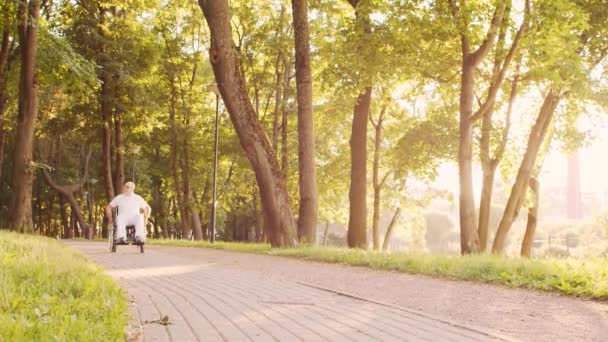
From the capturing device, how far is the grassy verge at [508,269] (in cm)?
808

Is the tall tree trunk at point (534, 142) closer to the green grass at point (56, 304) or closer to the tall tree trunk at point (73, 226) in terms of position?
the green grass at point (56, 304)

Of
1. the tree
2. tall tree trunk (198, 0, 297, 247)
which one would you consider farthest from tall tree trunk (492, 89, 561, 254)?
tall tree trunk (198, 0, 297, 247)

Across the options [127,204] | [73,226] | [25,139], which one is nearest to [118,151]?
Answer: [25,139]

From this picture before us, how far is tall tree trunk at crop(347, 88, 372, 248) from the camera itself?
67.4ft

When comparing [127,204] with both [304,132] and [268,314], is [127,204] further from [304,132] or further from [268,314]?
[268,314]

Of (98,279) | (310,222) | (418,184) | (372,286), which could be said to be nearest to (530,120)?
(418,184)

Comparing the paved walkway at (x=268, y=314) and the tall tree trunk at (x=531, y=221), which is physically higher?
the tall tree trunk at (x=531, y=221)

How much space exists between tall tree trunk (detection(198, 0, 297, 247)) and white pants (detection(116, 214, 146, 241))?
3.06m

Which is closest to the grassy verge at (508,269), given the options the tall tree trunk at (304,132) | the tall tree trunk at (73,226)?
the tall tree trunk at (304,132)

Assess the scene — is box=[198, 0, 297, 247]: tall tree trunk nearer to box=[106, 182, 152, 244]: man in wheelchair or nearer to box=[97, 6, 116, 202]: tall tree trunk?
box=[106, 182, 152, 244]: man in wheelchair

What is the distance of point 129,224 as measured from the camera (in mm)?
15539

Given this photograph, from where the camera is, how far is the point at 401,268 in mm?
11180

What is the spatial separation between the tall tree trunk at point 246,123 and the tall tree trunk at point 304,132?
1.40 ft

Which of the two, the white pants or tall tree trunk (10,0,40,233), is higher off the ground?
tall tree trunk (10,0,40,233)
